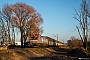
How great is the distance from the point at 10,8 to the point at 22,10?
12.0ft

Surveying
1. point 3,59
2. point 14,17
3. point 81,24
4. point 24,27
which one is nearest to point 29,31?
point 24,27

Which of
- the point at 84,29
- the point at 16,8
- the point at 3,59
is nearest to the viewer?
the point at 3,59

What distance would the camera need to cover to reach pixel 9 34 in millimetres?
57406

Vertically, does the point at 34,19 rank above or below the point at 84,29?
above

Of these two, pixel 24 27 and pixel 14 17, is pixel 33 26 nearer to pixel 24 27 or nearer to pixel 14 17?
pixel 24 27

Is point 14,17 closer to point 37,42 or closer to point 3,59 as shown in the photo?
point 37,42

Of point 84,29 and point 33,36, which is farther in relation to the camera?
point 33,36

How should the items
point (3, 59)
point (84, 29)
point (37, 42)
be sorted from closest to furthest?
point (3, 59) < point (84, 29) < point (37, 42)

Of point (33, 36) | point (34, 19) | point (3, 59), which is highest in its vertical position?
point (34, 19)

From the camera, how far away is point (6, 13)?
5659 cm

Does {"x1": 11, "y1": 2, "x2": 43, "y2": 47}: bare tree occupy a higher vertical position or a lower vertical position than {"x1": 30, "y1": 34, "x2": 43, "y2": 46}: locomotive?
higher

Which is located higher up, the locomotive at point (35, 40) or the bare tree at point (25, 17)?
the bare tree at point (25, 17)

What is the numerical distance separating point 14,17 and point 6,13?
298cm

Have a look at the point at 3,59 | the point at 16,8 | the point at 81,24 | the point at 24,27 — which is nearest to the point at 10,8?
the point at 16,8
